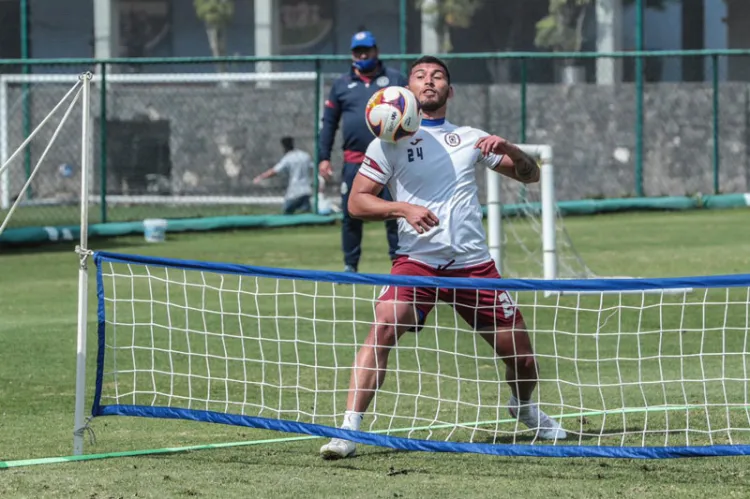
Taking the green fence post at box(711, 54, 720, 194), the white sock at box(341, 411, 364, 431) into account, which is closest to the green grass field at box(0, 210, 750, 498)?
the white sock at box(341, 411, 364, 431)

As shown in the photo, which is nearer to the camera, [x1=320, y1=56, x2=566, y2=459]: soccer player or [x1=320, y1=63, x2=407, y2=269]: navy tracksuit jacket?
[x1=320, y1=56, x2=566, y2=459]: soccer player

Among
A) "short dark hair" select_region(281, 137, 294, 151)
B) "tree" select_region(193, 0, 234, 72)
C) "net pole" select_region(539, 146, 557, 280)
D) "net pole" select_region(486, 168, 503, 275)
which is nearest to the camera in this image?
"net pole" select_region(539, 146, 557, 280)

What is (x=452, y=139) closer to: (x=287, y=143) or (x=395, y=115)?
(x=395, y=115)

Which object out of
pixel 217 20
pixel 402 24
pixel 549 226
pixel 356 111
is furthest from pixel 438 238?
pixel 217 20

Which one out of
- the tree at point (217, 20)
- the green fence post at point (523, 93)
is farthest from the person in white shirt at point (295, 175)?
the tree at point (217, 20)

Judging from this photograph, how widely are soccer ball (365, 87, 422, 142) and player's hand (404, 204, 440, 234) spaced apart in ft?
1.38

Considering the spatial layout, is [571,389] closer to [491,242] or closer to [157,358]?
[157,358]

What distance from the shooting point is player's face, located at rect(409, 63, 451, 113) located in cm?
677

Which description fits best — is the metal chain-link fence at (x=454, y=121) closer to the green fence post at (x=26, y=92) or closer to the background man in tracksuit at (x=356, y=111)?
the green fence post at (x=26, y=92)

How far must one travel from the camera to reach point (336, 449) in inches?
248

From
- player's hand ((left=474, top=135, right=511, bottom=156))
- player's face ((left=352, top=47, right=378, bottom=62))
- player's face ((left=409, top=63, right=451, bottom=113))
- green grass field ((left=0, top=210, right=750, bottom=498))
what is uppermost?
player's face ((left=352, top=47, right=378, bottom=62))

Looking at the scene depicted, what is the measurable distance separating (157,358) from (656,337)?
3571mm

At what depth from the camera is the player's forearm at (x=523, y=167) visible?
6.78 metres

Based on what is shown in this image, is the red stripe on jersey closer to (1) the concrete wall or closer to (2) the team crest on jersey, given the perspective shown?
(2) the team crest on jersey
